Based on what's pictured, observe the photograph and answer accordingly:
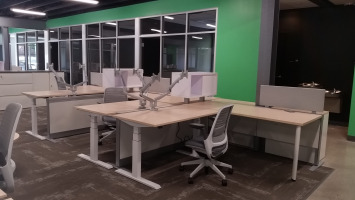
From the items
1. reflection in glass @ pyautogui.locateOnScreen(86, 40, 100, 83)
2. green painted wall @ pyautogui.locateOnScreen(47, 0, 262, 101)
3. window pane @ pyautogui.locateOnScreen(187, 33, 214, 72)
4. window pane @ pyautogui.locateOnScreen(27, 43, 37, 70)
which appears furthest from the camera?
window pane @ pyautogui.locateOnScreen(27, 43, 37, 70)

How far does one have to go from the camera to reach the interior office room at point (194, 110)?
320 centimetres

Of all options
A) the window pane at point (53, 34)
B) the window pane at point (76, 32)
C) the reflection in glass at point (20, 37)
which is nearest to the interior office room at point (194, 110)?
the window pane at point (76, 32)

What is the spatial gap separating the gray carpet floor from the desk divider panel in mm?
854

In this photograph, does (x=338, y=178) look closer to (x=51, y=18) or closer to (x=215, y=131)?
(x=215, y=131)

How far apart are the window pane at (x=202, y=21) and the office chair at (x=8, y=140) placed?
192 inches

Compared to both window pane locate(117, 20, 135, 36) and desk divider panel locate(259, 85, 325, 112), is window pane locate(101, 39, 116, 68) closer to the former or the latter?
window pane locate(117, 20, 135, 36)

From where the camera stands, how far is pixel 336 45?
6410mm

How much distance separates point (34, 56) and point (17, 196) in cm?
1184

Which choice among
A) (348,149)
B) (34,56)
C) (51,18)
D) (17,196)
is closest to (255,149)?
(348,149)

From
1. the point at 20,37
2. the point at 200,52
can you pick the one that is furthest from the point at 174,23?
the point at 20,37

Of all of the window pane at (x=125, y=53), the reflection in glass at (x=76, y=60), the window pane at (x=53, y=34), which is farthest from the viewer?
the window pane at (x=53, y=34)

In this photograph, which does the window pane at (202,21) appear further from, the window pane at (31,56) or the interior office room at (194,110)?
the window pane at (31,56)

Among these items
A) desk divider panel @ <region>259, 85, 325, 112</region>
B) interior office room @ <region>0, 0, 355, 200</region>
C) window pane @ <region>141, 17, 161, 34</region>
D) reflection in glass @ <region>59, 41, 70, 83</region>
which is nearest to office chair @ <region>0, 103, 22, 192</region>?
interior office room @ <region>0, 0, 355, 200</region>

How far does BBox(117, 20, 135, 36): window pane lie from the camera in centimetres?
818
